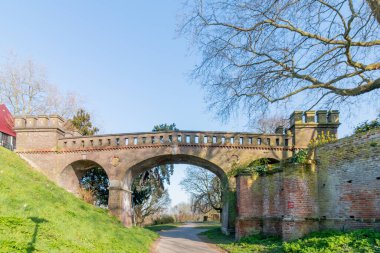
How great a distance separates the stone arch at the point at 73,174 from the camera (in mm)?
21938

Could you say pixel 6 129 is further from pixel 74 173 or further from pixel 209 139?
pixel 209 139

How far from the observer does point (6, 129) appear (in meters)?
30.1

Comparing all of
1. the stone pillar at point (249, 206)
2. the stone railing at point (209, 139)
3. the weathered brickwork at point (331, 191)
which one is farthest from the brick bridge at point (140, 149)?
the weathered brickwork at point (331, 191)

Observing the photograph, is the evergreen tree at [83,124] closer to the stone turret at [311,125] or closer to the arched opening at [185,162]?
the arched opening at [185,162]

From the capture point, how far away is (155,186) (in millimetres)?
31859

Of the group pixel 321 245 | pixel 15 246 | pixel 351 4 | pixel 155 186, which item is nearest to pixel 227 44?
pixel 351 4

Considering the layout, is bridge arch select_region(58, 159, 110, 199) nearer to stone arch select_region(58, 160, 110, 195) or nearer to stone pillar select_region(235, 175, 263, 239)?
stone arch select_region(58, 160, 110, 195)

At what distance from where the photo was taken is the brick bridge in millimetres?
20359

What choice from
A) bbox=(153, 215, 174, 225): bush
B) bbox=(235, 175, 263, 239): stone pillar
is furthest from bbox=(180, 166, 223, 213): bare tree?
bbox=(235, 175, 263, 239): stone pillar

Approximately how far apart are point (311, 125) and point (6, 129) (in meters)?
25.7

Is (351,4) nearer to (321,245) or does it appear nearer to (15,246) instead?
(321,245)

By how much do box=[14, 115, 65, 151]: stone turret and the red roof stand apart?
839 cm

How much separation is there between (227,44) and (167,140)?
1053 cm

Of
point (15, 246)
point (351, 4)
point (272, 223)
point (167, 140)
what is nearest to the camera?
point (15, 246)
